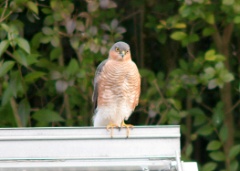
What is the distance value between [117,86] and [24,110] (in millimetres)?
1087

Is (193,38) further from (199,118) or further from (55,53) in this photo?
(55,53)

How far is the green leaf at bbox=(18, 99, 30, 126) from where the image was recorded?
18.5ft

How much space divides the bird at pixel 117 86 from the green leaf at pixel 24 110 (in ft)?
2.67

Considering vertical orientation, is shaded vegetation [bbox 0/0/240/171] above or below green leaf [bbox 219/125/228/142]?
above

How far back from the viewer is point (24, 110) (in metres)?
5.68

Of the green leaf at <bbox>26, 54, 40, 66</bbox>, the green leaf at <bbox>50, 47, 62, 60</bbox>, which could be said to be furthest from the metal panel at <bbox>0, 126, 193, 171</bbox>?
the green leaf at <bbox>50, 47, 62, 60</bbox>

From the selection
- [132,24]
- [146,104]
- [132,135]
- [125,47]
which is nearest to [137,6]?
[132,24]

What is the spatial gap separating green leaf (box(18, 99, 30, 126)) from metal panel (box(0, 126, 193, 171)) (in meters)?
2.49

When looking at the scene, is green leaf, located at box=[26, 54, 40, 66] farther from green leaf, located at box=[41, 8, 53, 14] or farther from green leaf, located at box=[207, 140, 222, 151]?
green leaf, located at box=[207, 140, 222, 151]

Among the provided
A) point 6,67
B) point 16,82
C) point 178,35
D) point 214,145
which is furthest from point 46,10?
point 214,145

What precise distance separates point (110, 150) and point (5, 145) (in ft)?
1.47

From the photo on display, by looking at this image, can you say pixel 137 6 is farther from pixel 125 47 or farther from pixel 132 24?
pixel 125 47

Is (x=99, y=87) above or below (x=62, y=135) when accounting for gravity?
above

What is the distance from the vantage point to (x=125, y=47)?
16.4ft
